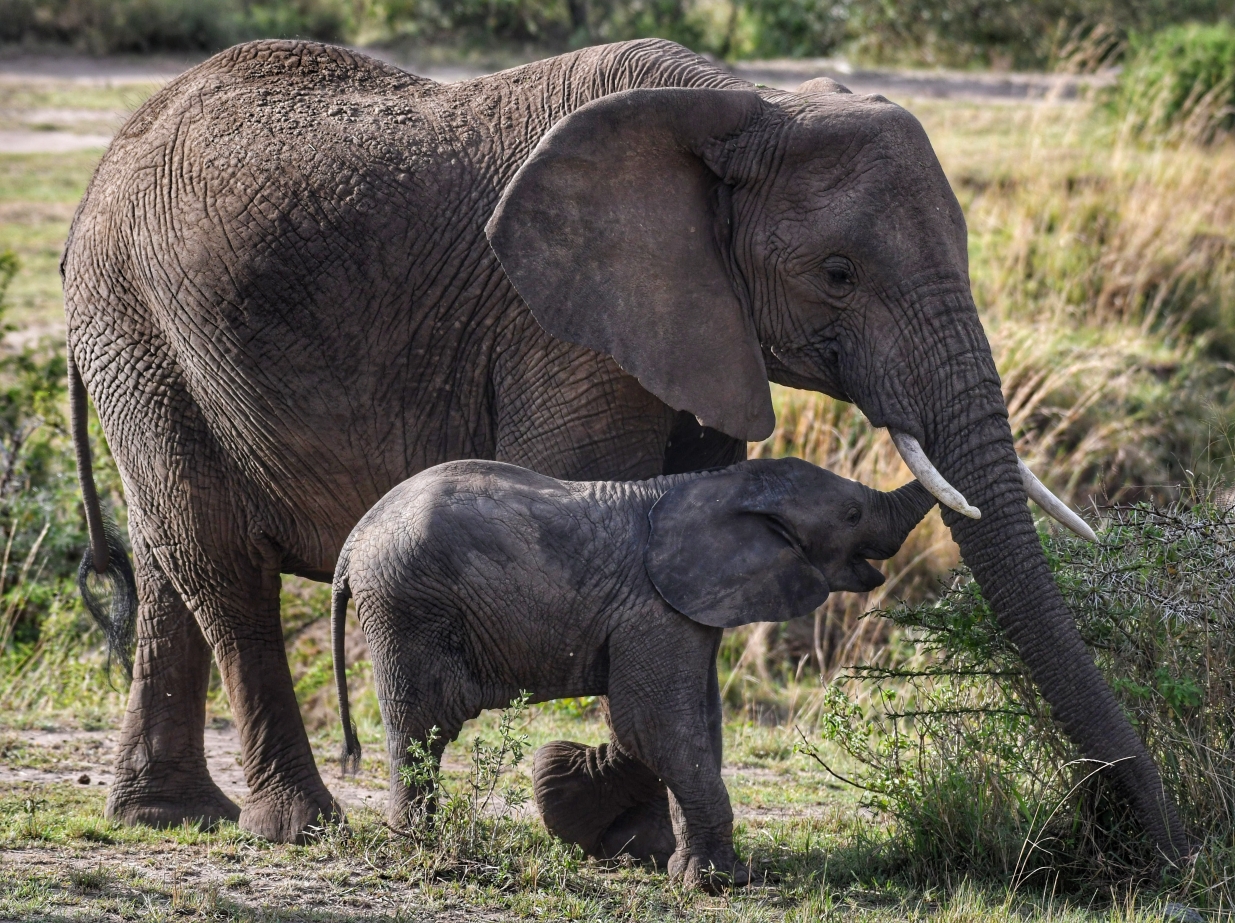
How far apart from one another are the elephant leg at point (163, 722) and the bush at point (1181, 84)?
11.2 m

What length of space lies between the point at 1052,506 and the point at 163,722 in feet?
11.3

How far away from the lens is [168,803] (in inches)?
253

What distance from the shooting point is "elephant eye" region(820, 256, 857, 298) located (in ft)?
16.8

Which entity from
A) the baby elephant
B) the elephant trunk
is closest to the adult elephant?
the elephant trunk

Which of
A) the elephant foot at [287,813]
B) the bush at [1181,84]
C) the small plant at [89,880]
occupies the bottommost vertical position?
the elephant foot at [287,813]

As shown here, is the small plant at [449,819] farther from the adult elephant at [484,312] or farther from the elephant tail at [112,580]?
the elephant tail at [112,580]

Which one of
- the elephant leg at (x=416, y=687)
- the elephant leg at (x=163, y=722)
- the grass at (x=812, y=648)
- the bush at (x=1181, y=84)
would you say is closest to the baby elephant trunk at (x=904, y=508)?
the grass at (x=812, y=648)

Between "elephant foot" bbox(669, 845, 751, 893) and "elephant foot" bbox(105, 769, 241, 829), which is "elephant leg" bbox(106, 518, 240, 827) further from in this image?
"elephant foot" bbox(669, 845, 751, 893)

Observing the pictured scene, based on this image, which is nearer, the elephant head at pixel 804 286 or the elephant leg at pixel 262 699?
the elephant head at pixel 804 286

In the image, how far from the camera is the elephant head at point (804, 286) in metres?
5.07

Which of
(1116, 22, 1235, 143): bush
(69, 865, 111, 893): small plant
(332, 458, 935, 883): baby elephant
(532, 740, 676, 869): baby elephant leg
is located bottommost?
(69, 865, 111, 893): small plant

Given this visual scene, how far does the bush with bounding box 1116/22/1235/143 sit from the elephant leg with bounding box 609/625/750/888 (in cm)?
1157

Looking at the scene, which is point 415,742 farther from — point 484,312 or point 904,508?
point 904,508

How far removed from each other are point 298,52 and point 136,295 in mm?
1034
